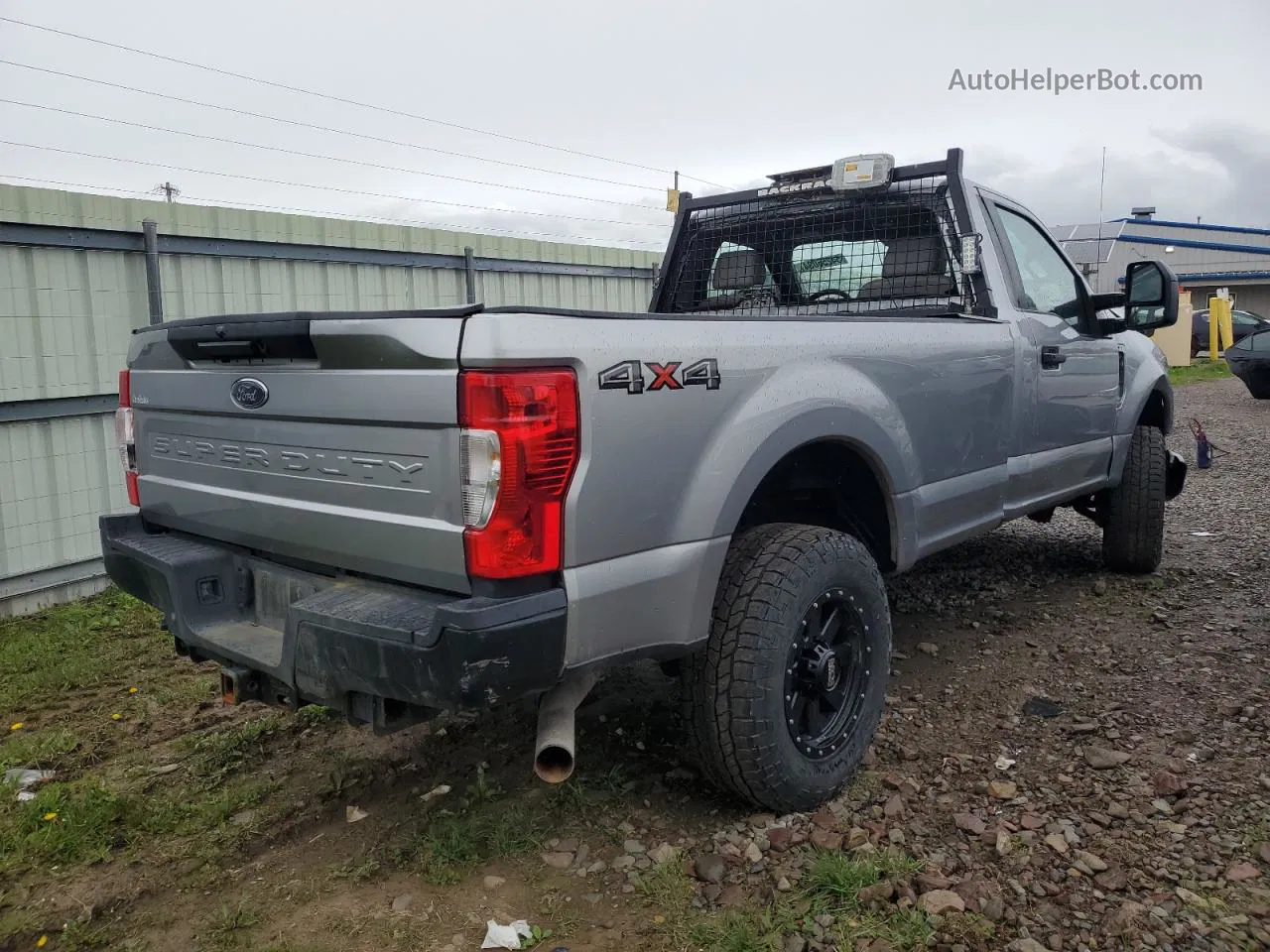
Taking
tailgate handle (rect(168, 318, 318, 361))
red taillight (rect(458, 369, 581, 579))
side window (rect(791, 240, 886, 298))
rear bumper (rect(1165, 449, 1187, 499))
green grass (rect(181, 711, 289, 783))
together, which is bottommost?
green grass (rect(181, 711, 289, 783))

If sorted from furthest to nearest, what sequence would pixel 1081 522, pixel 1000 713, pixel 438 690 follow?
1. pixel 1081 522
2. pixel 1000 713
3. pixel 438 690

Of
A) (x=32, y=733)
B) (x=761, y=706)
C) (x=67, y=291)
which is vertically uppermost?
(x=67, y=291)

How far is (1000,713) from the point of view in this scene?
142 inches

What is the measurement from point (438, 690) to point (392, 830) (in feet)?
3.64

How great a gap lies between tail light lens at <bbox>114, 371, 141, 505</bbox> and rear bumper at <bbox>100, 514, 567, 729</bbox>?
1.01 ft

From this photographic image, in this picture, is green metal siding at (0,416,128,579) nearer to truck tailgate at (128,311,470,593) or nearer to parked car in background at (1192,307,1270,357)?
truck tailgate at (128,311,470,593)

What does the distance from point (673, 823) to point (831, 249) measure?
261cm

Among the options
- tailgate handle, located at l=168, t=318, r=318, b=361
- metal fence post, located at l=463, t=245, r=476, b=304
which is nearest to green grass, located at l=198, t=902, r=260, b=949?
tailgate handle, located at l=168, t=318, r=318, b=361

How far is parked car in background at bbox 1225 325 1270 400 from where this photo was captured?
14.8m

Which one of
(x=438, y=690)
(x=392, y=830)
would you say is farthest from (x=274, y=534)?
(x=392, y=830)

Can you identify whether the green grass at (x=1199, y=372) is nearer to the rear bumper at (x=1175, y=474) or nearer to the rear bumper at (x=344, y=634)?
the rear bumper at (x=1175, y=474)

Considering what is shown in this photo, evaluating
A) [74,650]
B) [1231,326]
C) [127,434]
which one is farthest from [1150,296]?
[1231,326]

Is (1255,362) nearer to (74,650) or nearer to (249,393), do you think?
(74,650)

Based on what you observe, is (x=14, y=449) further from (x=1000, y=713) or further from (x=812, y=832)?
(x=1000, y=713)
